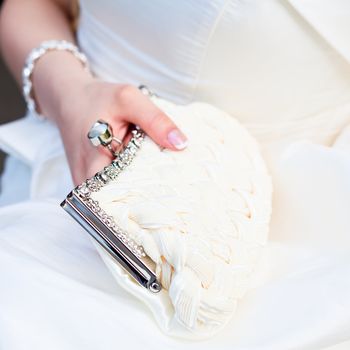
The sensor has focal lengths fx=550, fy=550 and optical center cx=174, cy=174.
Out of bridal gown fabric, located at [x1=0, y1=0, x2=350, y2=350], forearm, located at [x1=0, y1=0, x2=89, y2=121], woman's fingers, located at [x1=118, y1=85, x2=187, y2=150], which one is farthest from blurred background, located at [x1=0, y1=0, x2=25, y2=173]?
woman's fingers, located at [x1=118, y1=85, x2=187, y2=150]

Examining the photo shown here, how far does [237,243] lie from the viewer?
0.50m

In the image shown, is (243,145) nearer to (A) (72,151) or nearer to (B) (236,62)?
(B) (236,62)

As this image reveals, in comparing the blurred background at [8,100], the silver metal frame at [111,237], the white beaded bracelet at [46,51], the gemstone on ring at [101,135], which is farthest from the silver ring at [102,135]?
the blurred background at [8,100]

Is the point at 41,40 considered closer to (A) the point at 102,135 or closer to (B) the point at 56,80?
(B) the point at 56,80

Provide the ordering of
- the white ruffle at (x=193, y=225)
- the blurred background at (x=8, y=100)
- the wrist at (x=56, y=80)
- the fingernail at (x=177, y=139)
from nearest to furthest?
1. the white ruffle at (x=193, y=225)
2. the fingernail at (x=177, y=139)
3. the wrist at (x=56, y=80)
4. the blurred background at (x=8, y=100)

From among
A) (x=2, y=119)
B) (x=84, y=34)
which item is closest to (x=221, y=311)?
(x=84, y=34)

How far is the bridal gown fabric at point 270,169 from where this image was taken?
0.48 meters

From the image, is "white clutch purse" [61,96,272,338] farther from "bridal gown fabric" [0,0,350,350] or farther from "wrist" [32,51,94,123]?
"wrist" [32,51,94,123]

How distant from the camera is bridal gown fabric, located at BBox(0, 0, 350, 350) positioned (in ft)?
1.57

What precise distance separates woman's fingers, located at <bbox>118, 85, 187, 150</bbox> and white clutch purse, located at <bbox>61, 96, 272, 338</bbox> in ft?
0.08

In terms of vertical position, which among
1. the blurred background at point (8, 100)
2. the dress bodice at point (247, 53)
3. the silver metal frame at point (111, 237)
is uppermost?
the dress bodice at point (247, 53)

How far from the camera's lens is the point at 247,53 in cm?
63

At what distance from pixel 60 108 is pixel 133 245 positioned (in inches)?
13.1

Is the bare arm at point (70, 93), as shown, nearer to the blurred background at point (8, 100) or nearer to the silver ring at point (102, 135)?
the silver ring at point (102, 135)
